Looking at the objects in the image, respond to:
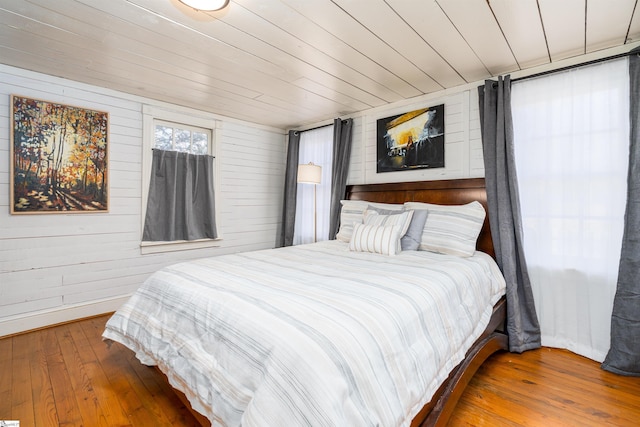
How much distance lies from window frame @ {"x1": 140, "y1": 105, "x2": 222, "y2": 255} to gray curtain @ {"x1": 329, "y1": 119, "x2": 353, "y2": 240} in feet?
4.80

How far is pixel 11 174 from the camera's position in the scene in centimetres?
249

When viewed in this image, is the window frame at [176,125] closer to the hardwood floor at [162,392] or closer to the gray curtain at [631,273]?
the hardwood floor at [162,392]

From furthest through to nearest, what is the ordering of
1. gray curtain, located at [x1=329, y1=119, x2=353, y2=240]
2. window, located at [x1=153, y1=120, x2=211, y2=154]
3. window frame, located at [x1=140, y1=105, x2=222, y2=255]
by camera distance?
gray curtain, located at [x1=329, y1=119, x2=353, y2=240], window, located at [x1=153, y1=120, x2=211, y2=154], window frame, located at [x1=140, y1=105, x2=222, y2=255]

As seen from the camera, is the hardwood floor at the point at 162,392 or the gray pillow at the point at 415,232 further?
Result: the gray pillow at the point at 415,232

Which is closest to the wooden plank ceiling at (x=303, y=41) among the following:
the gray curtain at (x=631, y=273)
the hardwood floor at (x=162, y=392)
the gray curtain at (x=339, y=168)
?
the gray curtain at (x=631, y=273)

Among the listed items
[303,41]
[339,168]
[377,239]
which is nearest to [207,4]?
[303,41]

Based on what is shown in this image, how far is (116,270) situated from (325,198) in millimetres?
2456

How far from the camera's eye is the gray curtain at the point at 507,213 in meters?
2.35

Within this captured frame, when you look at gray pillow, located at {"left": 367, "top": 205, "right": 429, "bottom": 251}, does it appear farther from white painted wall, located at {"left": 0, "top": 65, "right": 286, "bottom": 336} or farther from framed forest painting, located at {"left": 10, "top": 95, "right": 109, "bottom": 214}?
framed forest painting, located at {"left": 10, "top": 95, "right": 109, "bottom": 214}

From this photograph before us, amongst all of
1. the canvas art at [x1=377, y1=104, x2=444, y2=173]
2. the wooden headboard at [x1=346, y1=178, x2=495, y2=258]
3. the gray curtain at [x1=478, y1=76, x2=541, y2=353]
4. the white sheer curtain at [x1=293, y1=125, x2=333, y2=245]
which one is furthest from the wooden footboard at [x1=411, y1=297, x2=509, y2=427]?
the white sheer curtain at [x1=293, y1=125, x2=333, y2=245]

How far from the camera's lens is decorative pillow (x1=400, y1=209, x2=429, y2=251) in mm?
2473

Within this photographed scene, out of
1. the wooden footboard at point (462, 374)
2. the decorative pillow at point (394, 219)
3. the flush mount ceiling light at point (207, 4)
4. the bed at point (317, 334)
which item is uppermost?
the flush mount ceiling light at point (207, 4)

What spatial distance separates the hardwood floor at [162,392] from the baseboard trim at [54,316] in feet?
0.78

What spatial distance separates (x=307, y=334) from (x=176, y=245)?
3004 millimetres
